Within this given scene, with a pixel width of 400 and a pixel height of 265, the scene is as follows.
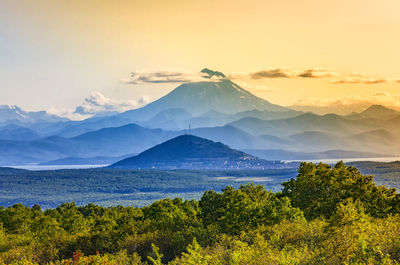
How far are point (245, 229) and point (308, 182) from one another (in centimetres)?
1768

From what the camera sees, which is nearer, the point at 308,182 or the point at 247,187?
the point at 308,182

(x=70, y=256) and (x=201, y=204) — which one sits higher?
(x=201, y=204)

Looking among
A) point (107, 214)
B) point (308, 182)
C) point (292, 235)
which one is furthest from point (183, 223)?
point (107, 214)

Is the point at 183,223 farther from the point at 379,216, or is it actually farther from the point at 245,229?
the point at 379,216

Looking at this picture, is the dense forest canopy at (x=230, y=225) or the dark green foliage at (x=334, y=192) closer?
the dense forest canopy at (x=230, y=225)

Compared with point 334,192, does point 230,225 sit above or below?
below

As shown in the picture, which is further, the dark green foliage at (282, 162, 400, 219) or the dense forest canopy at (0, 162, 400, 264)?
the dark green foliage at (282, 162, 400, 219)

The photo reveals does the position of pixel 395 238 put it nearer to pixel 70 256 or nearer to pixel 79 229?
pixel 70 256

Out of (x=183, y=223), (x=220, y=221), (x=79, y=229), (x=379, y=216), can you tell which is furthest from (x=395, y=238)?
(x=79, y=229)

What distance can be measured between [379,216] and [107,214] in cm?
7016

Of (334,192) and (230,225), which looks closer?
(230,225)

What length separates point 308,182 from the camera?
91.8 meters

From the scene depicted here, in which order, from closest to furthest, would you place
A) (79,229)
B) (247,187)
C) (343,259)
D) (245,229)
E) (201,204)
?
1. (343,259)
2. (245,229)
3. (201,204)
4. (247,187)
5. (79,229)

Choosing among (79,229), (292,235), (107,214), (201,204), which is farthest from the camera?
(107,214)
